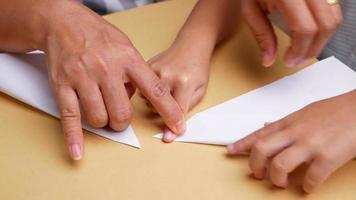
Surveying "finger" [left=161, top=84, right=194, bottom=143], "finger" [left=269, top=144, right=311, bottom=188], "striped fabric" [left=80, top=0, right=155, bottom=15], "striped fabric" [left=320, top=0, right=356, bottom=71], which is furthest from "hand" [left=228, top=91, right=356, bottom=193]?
"striped fabric" [left=80, top=0, right=155, bottom=15]

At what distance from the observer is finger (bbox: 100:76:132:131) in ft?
2.28

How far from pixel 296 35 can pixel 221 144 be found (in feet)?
0.62

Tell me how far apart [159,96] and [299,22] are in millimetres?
219

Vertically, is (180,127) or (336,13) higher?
(336,13)

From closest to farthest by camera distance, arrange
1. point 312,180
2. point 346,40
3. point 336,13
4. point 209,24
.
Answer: point 312,180
point 336,13
point 209,24
point 346,40

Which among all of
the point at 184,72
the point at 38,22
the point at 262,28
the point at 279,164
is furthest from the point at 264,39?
the point at 38,22

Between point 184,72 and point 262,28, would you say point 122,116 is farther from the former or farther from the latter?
point 262,28

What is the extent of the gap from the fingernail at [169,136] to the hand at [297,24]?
197mm

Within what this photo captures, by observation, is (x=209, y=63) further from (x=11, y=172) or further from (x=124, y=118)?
(x=11, y=172)

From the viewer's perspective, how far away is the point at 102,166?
0.67 meters

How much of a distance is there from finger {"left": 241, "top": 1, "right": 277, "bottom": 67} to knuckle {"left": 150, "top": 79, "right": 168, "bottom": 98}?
0.18 metres

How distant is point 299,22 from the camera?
0.72 m

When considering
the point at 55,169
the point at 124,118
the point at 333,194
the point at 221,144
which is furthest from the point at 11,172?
the point at 333,194

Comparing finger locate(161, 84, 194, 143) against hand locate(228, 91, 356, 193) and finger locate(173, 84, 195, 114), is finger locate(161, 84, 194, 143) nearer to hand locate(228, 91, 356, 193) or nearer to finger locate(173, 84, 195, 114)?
finger locate(173, 84, 195, 114)
